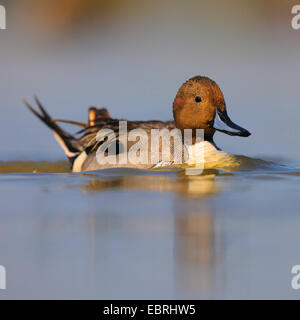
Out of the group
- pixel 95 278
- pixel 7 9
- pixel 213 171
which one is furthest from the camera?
pixel 7 9

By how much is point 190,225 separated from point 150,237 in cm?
32

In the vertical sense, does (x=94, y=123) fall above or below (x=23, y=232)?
above

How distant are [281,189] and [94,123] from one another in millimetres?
2531

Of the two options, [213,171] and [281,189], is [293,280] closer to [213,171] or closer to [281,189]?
[281,189]

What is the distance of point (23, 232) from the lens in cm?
362

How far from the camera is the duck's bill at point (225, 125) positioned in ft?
19.4

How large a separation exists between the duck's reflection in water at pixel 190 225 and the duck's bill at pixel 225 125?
1.78ft
